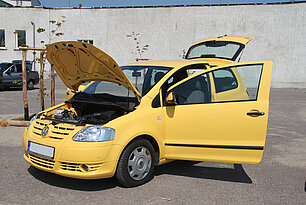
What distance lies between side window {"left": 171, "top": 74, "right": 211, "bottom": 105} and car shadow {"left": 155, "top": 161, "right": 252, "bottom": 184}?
3.76ft

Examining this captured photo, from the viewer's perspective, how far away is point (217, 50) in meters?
7.34

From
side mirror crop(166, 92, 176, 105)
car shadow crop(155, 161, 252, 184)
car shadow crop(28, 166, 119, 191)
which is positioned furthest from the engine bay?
car shadow crop(155, 161, 252, 184)

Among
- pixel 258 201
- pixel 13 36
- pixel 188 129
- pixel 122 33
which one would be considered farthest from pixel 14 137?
pixel 13 36

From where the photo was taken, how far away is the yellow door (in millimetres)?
4297

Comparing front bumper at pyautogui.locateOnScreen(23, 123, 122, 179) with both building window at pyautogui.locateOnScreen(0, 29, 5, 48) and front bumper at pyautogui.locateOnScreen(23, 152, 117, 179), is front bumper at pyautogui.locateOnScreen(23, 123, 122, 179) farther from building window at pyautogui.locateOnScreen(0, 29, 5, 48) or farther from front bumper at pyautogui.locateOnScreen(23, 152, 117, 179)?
building window at pyautogui.locateOnScreen(0, 29, 5, 48)

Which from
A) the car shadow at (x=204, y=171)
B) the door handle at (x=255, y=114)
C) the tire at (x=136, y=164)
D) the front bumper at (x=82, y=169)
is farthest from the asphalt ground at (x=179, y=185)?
the door handle at (x=255, y=114)

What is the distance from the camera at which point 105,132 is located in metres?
3.89

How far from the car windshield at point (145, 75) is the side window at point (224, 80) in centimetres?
80

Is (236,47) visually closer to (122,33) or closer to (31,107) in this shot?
(31,107)

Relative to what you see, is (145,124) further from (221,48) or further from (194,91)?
(221,48)

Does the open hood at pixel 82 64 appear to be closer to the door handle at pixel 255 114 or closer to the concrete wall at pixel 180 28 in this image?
the door handle at pixel 255 114

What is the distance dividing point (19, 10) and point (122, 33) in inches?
340

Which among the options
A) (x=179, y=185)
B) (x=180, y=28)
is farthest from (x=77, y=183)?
(x=180, y=28)

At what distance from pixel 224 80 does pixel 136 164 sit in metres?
2.14
